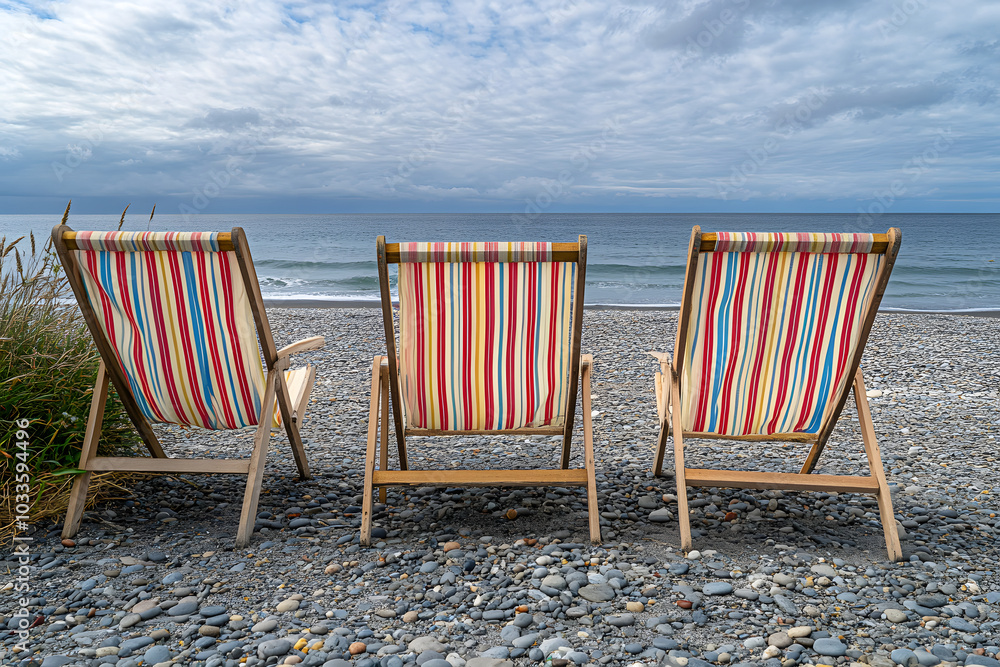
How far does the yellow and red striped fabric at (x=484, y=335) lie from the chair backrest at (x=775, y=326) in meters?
0.55

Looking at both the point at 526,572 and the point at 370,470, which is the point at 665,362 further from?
the point at 370,470

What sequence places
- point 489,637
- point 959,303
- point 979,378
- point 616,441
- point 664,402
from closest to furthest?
point 489,637, point 664,402, point 616,441, point 979,378, point 959,303

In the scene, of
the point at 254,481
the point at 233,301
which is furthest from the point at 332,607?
the point at 233,301

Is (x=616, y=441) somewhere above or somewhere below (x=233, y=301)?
below

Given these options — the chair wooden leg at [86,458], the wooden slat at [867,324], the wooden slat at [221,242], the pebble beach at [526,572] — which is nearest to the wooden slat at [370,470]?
the pebble beach at [526,572]

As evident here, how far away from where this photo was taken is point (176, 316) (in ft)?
8.58

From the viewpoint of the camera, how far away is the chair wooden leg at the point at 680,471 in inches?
98.7

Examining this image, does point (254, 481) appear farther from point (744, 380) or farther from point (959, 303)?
point (959, 303)

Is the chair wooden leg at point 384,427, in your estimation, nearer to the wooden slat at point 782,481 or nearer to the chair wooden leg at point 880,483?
the wooden slat at point 782,481

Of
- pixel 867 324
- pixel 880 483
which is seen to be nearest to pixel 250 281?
pixel 867 324

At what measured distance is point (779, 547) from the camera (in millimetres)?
2539

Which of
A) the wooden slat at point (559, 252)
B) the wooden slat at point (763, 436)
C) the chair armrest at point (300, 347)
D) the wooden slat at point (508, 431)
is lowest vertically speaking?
the wooden slat at point (763, 436)

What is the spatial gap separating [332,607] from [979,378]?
6016 millimetres

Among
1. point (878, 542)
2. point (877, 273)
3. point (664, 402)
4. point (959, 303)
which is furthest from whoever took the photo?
point (959, 303)
